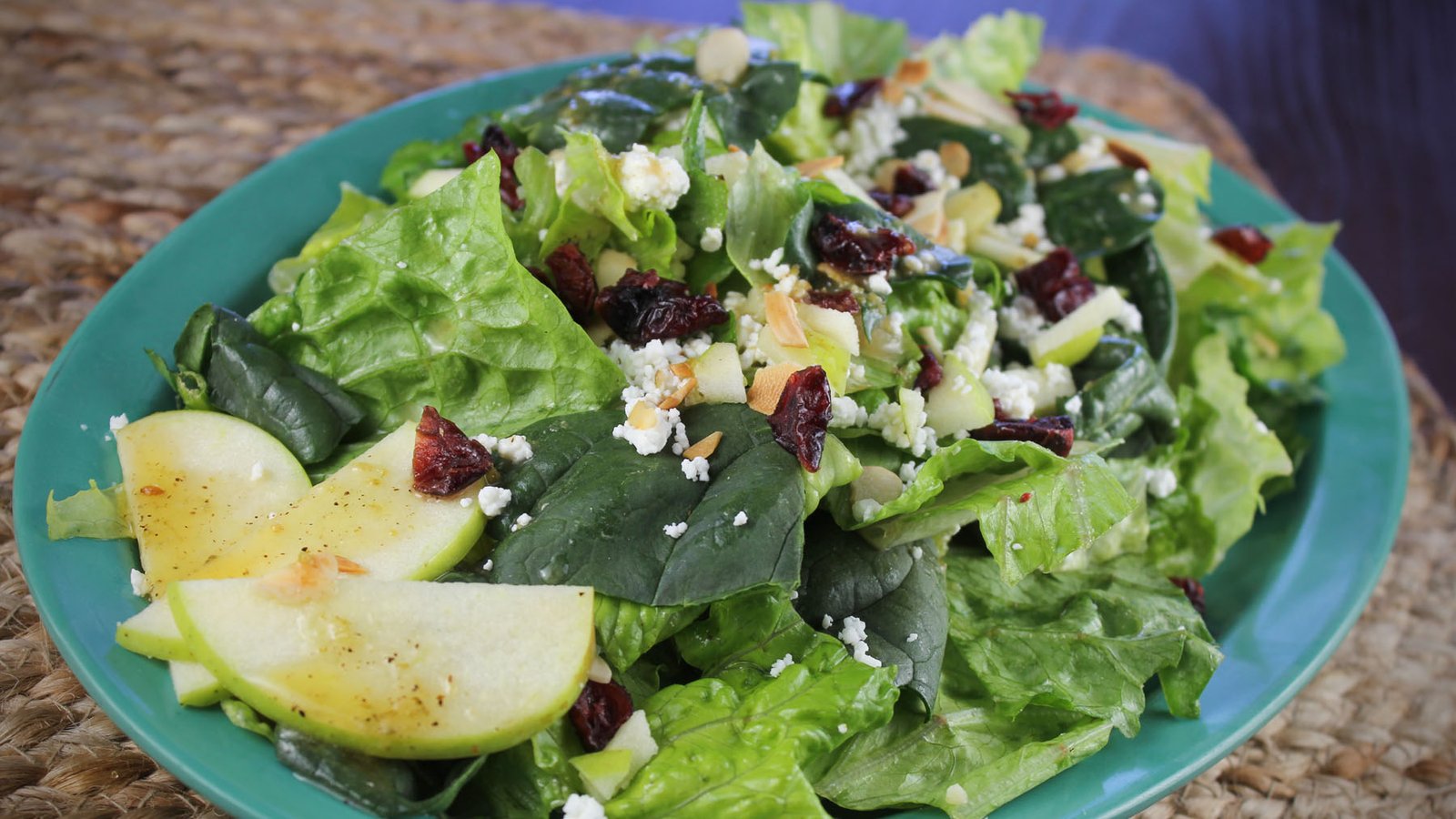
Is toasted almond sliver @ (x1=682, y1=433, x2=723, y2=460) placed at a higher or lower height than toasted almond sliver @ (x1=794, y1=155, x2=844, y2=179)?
lower

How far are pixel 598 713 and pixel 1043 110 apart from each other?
8.46 ft

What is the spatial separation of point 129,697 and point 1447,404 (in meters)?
5.11

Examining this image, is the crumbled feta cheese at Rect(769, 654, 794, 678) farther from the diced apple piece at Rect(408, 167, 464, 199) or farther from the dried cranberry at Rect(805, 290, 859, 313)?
the diced apple piece at Rect(408, 167, 464, 199)

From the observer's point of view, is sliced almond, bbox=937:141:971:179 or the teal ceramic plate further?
sliced almond, bbox=937:141:971:179

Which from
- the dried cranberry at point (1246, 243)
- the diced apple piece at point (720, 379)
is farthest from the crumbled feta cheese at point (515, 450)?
the dried cranberry at point (1246, 243)

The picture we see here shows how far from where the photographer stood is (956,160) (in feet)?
11.9

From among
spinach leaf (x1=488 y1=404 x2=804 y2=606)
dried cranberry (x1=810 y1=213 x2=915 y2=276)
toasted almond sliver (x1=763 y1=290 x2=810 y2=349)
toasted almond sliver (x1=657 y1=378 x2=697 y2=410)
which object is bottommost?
spinach leaf (x1=488 y1=404 x2=804 y2=606)

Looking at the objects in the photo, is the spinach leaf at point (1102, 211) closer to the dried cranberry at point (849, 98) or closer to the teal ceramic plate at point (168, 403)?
the dried cranberry at point (849, 98)

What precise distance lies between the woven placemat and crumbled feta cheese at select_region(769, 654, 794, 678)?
1090 millimetres

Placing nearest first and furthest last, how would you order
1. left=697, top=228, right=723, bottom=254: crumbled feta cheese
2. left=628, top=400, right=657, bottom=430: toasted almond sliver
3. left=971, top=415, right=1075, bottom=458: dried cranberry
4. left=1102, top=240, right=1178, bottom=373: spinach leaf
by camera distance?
left=628, top=400, right=657, bottom=430: toasted almond sliver → left=971, top=415, right=1075, bottom=458: dried cranberry → left=697, top=228, right=723, bottom=254: crumbled feta cheese → left=1102, top=240, right=1178, bottom=373: spinach leaf

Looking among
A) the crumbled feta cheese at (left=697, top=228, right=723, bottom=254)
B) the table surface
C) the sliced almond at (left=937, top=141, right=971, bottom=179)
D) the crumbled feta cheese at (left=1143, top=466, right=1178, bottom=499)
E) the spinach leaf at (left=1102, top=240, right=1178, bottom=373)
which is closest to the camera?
the crumbled feta cheese at (left=697, top=228, right=723, bottom=254)

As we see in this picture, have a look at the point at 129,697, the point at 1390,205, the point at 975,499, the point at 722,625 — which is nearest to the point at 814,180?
the point at 975,499

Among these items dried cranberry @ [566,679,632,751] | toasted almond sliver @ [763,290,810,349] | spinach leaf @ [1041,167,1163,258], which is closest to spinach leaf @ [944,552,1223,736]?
toasted almond sliver @ [763,290,810,349]

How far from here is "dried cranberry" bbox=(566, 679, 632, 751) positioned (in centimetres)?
218
